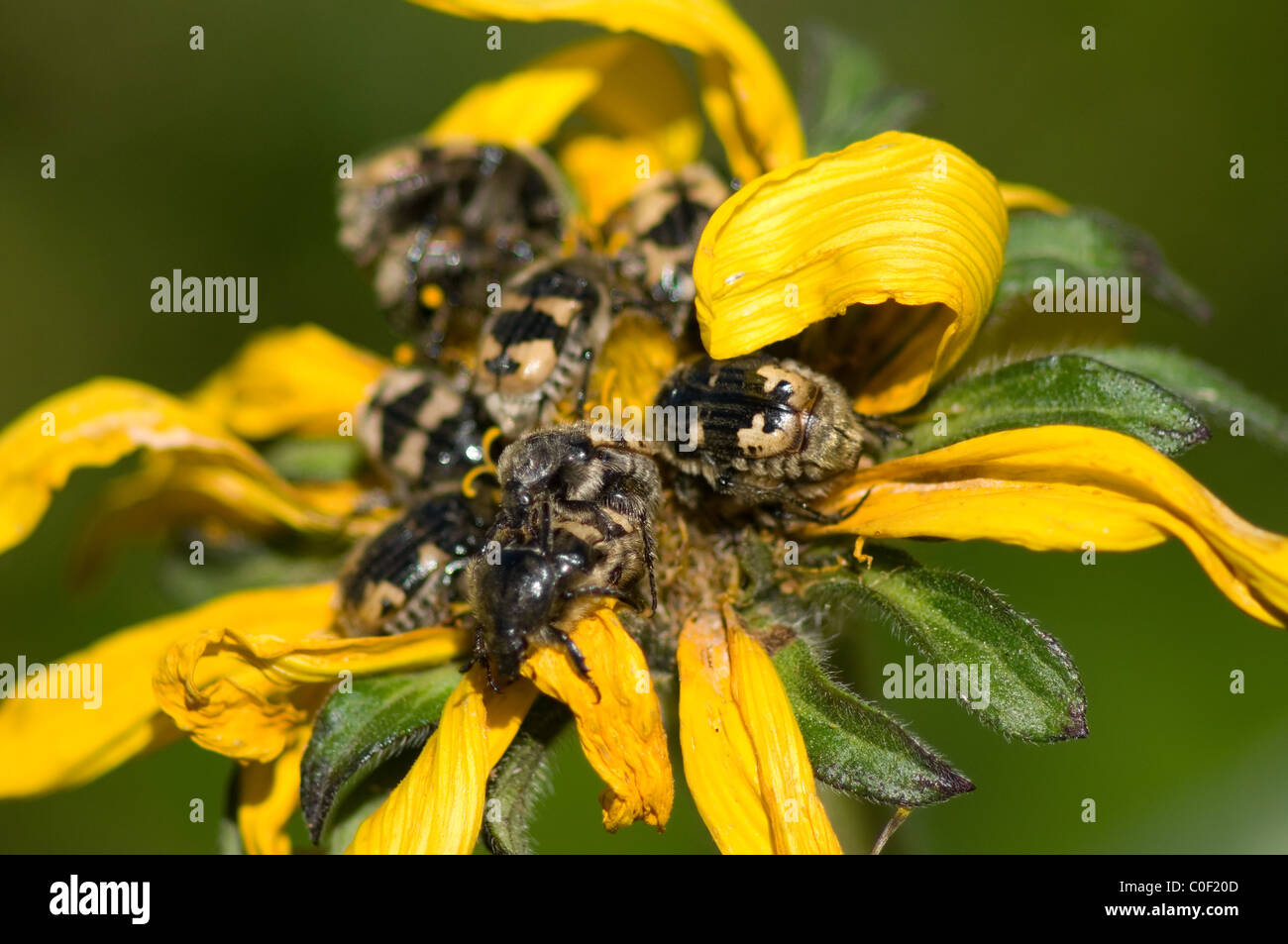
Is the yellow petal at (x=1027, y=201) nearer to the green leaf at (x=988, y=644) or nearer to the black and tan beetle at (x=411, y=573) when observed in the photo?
the green leaf at (x=988, y=644)

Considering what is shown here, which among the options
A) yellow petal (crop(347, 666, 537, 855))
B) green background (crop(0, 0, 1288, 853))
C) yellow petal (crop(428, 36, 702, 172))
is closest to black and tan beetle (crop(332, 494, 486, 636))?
yellow petal (crop(347, 666, 537, 855))

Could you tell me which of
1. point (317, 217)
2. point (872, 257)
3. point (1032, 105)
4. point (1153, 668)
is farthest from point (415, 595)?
point (1032, 105)

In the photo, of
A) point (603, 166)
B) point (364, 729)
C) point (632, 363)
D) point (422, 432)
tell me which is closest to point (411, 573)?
point (364, 729)

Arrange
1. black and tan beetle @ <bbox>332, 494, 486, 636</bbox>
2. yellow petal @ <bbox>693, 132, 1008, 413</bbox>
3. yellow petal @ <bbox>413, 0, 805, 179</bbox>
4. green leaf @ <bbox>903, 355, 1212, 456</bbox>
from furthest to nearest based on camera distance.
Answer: yellow petal @ <bbox>413, 0, 805, 179</bbox> → black and tan beetle @ <bbox>332, 494, 486, 636</bbox> → green leaf @ <bbox>903, 355, 1212, 456</bbox> → yellow petal @ <bbox>693, 132, 1008, 413</bbox>

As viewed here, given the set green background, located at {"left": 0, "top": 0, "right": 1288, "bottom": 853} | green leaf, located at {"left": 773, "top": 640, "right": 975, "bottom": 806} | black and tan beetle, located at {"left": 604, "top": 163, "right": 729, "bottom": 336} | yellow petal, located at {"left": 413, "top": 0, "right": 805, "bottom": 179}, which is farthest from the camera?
green background, located at {"left": 0, "top": 0, "right": 1288, "bottom": 853}

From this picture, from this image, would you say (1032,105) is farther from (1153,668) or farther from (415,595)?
(415,595)

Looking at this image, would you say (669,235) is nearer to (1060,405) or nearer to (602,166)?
(602,166)

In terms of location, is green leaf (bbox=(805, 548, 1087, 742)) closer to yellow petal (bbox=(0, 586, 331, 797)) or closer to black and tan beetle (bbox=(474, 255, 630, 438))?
black and tan beetle (bbox=(474, 255, 630, 438))
